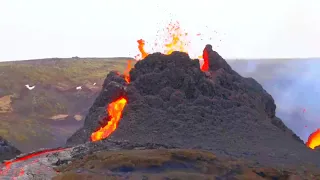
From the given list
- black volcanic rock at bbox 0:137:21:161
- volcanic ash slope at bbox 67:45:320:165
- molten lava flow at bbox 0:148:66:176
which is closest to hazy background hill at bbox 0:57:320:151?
black volcanic rock at bbox 0:137:21:161

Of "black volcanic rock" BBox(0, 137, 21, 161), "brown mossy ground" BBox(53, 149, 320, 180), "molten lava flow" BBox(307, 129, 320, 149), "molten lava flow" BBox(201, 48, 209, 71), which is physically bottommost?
"black volcanic rock" BBox(0, 137, 21, 161)

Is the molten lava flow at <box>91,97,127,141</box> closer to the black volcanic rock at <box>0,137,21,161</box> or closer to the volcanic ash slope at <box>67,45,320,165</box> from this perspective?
the volcanic ash slope at <box>67,45,320,165</box>

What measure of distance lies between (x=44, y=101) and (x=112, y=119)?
5186cm

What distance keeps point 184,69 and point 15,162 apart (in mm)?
15449

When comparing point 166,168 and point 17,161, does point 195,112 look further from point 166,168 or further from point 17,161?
point 17,161

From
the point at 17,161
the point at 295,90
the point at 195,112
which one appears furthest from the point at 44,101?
the point at 17,161

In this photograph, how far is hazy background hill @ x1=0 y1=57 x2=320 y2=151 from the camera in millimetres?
70625

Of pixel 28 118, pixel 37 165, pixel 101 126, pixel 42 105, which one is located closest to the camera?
pixel 37 165

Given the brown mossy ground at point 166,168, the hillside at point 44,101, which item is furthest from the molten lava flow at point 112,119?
the hillside at point 44,101

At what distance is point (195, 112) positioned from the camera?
3456 centimetres

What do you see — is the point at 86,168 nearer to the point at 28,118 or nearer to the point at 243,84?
the point at 243,84

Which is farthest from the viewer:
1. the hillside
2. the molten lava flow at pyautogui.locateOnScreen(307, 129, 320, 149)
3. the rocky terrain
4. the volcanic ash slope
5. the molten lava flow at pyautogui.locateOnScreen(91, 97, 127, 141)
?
the hillside

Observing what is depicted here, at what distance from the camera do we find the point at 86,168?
2461cm

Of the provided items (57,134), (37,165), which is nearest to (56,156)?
(37,165)
